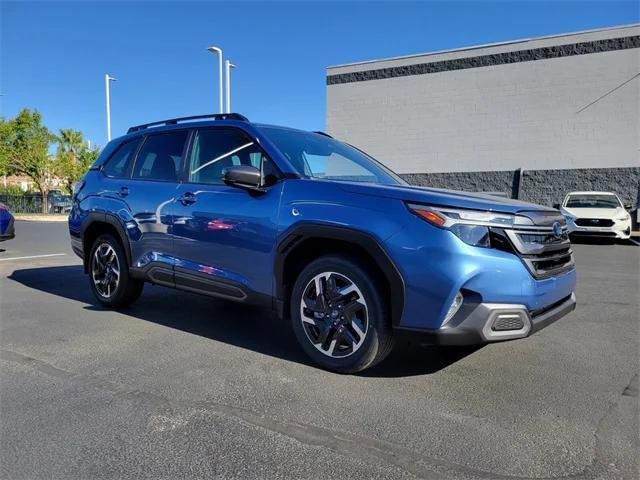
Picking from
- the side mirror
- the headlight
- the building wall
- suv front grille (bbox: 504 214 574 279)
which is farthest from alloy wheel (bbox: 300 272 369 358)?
the building wall

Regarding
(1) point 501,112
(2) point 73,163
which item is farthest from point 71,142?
(1) point 501,112

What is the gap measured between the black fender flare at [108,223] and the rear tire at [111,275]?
0.46 ft

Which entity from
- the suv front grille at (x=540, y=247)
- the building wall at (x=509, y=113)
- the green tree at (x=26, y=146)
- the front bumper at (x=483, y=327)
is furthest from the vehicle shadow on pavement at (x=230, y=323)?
the green tree at (x=26, y=146)

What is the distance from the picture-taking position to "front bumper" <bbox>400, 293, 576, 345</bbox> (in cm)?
301

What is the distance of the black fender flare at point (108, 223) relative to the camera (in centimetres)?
513

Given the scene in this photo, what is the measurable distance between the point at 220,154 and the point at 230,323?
167 centimetres

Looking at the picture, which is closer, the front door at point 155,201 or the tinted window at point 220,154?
the tinted window at point 220,154

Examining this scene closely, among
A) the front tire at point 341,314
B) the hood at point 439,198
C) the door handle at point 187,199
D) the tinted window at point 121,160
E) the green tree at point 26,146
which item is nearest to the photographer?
the hood at point 439,198

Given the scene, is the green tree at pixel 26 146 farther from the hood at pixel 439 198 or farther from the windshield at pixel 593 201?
the hood at pixel 439 198

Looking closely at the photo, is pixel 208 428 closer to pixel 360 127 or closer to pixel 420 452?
pixel 420 452

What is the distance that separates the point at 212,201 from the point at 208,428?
2010mm

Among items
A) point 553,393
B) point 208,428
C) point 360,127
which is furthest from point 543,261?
point 360,127

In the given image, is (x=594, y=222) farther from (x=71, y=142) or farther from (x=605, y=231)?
(x=71, y=142)

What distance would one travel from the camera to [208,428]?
2.78 m
